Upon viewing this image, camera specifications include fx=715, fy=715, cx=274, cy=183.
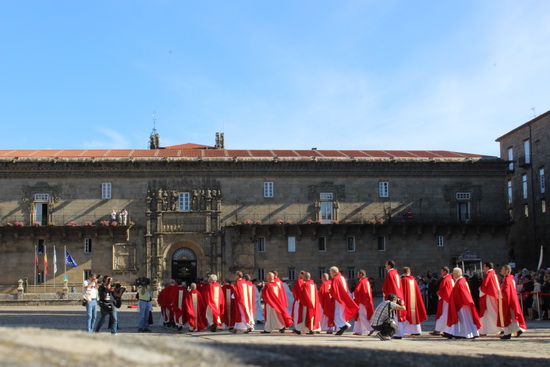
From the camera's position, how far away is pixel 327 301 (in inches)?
758

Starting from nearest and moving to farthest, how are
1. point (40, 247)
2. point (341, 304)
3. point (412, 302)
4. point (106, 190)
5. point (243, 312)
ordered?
point (412, 302) < point (341, 304) < point (243, 312) < point (40, 247) < point (106, 190)

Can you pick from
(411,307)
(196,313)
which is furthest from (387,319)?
(196,313)

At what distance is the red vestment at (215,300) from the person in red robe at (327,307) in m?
2.87

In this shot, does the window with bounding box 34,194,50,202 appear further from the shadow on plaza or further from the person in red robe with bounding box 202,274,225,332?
the shadow on plaza

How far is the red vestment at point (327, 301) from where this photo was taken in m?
19.1

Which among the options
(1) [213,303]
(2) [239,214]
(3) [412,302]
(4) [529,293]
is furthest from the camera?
(2) [239,214]

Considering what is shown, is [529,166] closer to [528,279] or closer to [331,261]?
[331,261]

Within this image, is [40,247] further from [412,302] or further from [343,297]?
[412,302]

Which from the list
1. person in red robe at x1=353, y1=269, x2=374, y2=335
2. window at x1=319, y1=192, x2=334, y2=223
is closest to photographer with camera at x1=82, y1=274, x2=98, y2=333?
person in red robe at x1=353, y1=269, x2=374, y2=335

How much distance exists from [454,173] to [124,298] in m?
22.5

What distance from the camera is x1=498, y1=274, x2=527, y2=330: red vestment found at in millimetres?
17375

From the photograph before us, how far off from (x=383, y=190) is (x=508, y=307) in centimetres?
2883

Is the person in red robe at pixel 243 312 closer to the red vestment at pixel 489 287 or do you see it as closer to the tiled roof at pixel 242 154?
the red vestment at pixel 489 287

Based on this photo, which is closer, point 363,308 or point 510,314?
point 510,314
